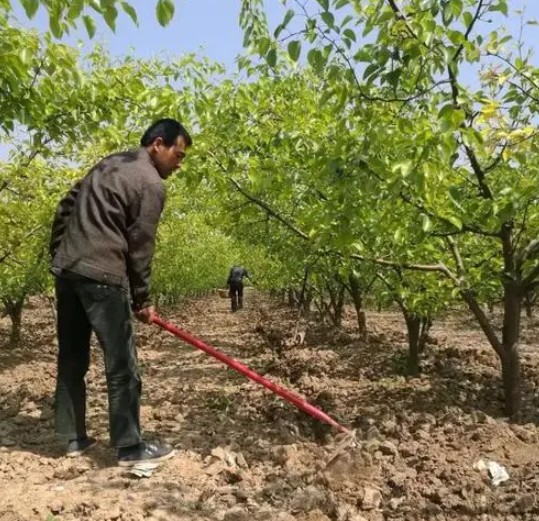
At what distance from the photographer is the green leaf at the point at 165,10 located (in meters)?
1.88

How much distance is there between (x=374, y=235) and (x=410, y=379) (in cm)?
320

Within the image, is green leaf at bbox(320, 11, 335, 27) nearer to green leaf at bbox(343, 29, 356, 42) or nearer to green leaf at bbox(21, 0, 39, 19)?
green leaf at bbox(343, 29, 356, 42)

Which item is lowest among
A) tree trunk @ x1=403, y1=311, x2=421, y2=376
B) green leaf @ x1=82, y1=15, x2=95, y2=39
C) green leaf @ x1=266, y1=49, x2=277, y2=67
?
tree trunk @ x1=403, y1=311, x2=421, y2=376

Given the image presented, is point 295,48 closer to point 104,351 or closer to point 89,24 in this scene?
point 89,24

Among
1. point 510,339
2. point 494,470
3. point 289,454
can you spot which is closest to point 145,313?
point 289,454

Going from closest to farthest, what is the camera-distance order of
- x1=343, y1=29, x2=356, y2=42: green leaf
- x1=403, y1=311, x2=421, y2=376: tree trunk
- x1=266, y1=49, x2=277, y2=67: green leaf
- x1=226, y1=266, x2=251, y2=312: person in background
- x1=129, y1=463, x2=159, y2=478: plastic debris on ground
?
1. x1=343, y1=29, x2=356, y2=42: green leaf
2. x1=266, y1=49, x2=277, y2=67: green leaf
3. x1=129, y1=463, x2=159, y2=478: plastic debris on ground
4. x1=403, y1=311, x2=421, y2=376: tree trunk
5. x1=226, y1=266, x2=251, y2=312: person in background

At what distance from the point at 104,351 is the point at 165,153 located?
1.33 m

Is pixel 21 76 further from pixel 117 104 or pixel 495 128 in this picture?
pixel 495 128

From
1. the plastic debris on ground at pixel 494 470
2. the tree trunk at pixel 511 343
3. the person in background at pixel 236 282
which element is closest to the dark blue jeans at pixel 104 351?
the plastic debris on ground at pixel 494 470

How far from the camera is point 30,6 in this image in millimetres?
1867

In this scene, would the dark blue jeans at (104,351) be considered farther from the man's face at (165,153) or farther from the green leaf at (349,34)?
the green leaf at (349,34)

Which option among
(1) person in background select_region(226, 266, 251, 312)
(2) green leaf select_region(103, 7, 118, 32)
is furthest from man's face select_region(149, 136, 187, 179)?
(1) person in background select_region(226, 266, 251, 312)

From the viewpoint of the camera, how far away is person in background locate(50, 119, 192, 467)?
345 cm

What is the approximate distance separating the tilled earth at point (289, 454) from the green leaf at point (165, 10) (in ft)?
7.63
